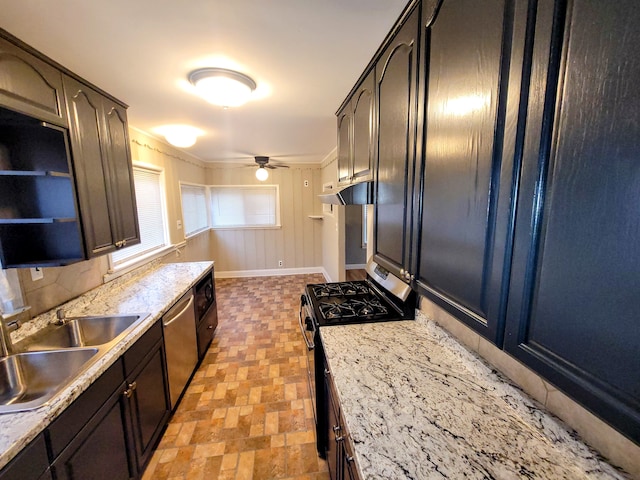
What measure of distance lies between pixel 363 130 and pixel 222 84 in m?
0.94

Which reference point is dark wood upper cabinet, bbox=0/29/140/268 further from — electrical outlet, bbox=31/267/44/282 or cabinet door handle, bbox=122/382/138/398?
cabinet door handle, bbox=122/382/138/398

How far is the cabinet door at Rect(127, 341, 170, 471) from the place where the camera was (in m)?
1.47

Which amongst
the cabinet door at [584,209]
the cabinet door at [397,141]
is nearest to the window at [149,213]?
the cabinet door at [397,141]

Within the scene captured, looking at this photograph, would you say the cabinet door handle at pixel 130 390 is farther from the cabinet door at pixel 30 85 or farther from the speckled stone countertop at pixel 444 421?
the cabinet door at pixel 30 85

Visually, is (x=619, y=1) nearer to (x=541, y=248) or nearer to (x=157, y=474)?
(x=541, y=248)

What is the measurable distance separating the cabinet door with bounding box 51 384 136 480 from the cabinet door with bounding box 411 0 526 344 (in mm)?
1545

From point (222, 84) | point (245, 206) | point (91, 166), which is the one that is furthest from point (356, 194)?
point (245, 206)

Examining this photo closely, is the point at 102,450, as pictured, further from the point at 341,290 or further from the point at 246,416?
the point at 341,290

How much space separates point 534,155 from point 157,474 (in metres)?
Answer: 2.38

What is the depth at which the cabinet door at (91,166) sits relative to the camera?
5.23 ft

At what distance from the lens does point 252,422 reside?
1.94 m

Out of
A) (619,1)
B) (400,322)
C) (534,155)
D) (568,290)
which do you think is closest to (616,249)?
(568,290)

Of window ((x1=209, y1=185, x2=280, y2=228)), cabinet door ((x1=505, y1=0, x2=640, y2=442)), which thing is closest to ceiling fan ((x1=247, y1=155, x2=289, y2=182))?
window ((x1=209, y1=185, x2=280, y2=228))

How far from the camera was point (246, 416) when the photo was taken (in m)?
2.00
